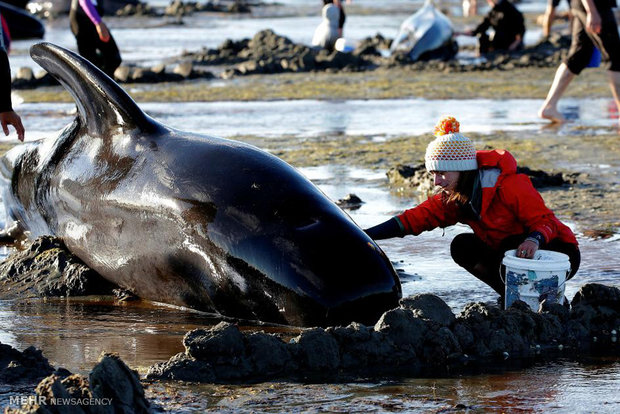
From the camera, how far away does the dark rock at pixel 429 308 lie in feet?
18.4

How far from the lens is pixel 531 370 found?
5.34 m

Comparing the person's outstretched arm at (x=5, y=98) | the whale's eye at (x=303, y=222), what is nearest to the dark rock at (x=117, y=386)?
the whale's eye at (x=303, y=222)

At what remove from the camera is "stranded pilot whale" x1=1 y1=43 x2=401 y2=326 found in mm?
6020

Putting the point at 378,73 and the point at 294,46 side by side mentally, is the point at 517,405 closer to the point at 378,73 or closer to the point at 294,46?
the point at 378,73

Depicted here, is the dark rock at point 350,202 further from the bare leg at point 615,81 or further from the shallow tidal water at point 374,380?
the bare leg at point 615,81

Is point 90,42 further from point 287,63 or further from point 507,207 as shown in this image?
point 507,207

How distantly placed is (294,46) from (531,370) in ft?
64.0

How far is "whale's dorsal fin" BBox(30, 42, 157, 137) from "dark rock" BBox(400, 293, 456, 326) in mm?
2389

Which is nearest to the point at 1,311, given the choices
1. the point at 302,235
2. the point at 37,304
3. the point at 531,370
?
the point at 37,304

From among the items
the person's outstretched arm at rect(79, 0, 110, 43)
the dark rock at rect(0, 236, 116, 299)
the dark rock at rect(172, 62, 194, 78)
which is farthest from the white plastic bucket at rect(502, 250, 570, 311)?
the dark rock at rect(172, 62, 194, 78)

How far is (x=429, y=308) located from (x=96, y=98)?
9.60ft

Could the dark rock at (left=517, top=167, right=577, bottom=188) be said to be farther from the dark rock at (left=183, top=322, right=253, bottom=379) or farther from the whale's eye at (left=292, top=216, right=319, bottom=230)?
the dark rock at (left=183, top=322, right=253, bottom=379)

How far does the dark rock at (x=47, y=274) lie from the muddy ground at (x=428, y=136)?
3.75 metres

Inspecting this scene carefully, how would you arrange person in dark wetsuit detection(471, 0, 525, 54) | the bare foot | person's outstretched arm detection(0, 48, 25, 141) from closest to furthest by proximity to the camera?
person's outstretched arm detection(0, 48, 25, 141)
the bare foot
person in dark wetsuit detection(471, 0, 525, 54)
